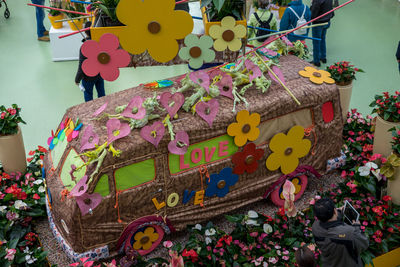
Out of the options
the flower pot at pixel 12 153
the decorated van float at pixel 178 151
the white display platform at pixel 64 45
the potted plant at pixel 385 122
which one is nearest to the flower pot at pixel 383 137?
the potted plant at pixel 385 122

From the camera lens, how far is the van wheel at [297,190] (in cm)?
461

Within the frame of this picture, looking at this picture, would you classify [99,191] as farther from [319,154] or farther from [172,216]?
[319,154]

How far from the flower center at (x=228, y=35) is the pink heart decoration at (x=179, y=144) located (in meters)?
0.88

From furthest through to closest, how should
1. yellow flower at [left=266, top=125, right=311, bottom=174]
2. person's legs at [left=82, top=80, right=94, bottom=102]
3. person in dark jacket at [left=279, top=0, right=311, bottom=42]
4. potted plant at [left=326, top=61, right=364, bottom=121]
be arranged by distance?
person in dark jacket at [left=279, top=0, right=311, bottom=42]
person's legs at [left=82, top=80, right=94, bottom=102]
potted plant at [left=326, top=61, right=364, bottom=121]
yellow flower at [left=266, top=125, right=311, bottom=174]

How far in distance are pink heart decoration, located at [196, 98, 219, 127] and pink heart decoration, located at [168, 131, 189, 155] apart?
0.24 meters

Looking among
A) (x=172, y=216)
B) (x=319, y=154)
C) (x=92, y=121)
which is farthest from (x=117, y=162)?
(x=319, y=154)

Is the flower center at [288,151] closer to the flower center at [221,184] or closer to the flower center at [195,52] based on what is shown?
the flower center at [221,184]

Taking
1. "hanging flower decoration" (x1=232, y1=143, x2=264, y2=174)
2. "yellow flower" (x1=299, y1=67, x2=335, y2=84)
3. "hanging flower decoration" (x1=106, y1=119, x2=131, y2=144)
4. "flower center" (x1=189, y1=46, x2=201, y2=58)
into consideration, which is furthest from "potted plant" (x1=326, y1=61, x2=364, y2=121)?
"hanging flower decoration" (x1=106, y1=119, x2=131, y2=144)

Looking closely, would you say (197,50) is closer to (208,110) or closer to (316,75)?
(208,110)

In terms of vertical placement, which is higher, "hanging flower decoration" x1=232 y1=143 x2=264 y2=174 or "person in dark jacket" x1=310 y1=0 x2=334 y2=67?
"person in dark jacket" x1=310 y1=0 x2=334 y2=67

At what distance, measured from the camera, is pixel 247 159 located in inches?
165

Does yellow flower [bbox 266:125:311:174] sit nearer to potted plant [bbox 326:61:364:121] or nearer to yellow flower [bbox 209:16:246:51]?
yellow flower [bbox 209:16:246:51]

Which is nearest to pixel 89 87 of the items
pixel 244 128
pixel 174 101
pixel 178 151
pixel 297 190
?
pixel 174 101

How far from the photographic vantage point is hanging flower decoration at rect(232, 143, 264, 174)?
13.6 ft
